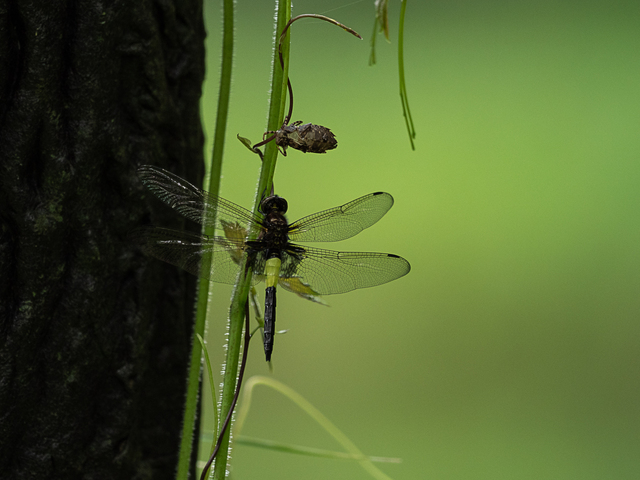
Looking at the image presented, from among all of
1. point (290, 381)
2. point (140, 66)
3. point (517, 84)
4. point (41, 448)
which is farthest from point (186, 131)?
point (517, 84)

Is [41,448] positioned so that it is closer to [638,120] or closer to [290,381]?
[290,381]

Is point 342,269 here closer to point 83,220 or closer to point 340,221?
point 340,221

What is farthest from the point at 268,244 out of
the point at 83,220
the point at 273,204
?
the point at 83,220

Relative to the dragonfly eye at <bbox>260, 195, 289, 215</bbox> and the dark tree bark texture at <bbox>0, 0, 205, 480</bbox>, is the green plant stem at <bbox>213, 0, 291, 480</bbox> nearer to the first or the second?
the dragonfly eye at <bbox>260, 195, 289, 215</bbox>

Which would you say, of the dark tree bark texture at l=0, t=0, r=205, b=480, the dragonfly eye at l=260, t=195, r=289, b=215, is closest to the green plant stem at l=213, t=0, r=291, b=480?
the dragonfly eye at l=260, t=195, r=289, b=215

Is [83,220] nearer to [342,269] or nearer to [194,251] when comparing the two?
[194,251]

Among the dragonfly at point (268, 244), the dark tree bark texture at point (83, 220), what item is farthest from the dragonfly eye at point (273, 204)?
→ the dark tree bark texture at point (83, 220)
